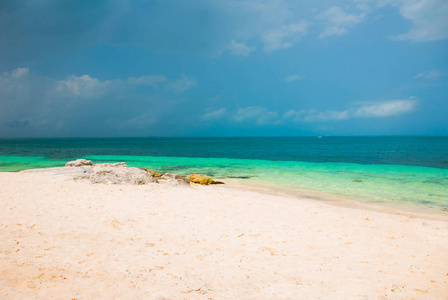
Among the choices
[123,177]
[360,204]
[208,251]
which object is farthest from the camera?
[123,177]

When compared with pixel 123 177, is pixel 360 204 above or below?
below

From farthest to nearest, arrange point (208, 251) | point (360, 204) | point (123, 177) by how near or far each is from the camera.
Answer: point (123, 177) → point (360, 204) → point (208, 251)

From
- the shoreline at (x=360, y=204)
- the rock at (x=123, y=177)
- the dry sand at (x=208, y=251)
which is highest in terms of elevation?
the rock at (x=123, y=177)

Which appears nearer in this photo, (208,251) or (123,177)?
(208,251)

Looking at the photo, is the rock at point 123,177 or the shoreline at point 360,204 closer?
the shoreline at point 360,204

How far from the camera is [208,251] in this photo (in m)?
5.48

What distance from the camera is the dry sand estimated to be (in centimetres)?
402

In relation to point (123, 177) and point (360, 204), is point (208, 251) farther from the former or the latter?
point (360, 204)

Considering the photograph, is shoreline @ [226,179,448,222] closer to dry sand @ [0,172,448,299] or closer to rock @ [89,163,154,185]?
dry sand @ [0,172,448,299]

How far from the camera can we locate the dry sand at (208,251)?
4023mm

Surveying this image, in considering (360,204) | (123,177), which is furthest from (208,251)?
(360,204)

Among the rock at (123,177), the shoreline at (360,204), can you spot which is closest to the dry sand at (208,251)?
the shoreline at (360,204)

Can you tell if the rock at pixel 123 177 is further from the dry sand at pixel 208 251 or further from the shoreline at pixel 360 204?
the shoreline at pixel 360 204

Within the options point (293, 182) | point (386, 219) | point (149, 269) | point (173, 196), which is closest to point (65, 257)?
point (149, 269)
